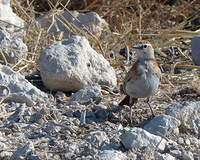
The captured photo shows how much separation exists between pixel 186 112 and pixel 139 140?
32.6 inches

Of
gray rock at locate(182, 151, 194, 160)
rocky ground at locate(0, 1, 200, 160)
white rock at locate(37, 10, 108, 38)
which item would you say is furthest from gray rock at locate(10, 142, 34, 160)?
white rock at locate(37, 10, 108, 38)

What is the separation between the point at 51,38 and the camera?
716 centimetres

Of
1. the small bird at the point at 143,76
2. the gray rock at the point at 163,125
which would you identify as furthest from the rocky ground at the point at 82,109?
the small bird at the point at 143,76

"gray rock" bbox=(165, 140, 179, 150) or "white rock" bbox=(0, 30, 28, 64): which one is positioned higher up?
"white rock" bbox=(0, 30, 28, 64)

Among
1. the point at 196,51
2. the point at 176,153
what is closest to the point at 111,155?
the point at 176,153

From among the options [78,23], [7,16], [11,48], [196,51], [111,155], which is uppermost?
[7,16]

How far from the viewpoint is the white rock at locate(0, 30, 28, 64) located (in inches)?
245

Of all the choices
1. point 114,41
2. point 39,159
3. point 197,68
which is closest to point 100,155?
point 39,159

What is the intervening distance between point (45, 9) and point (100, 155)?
214 inches

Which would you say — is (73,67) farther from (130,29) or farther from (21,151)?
(130,29)

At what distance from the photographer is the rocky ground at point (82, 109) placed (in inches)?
152

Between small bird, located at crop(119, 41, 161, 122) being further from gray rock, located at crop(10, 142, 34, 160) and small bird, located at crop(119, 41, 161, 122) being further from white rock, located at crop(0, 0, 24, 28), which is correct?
white rock, located at crop(0, 0, 24, 28)

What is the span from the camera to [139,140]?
3.82 m

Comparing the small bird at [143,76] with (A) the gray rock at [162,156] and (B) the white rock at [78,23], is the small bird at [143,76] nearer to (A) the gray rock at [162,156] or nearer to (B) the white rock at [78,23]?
(A) the gray rock at [162,156]
